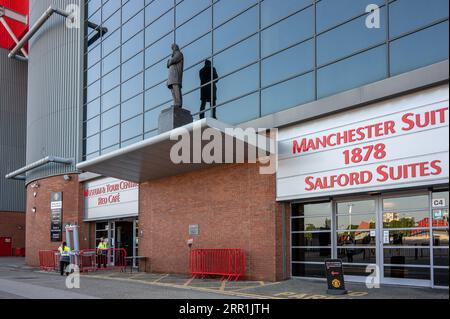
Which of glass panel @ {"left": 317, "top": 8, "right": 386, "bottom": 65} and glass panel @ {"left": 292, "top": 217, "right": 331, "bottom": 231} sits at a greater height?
glass panel @ {"left": 317, "top": 8, "right": 386, "bottom": 65}

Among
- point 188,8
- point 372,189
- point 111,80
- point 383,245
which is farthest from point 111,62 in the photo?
point 383,245

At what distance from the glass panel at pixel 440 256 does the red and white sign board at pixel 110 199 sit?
13.7m

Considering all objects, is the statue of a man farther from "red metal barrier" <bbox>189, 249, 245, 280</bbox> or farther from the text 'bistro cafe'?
"red metal barrier" <bbox>189, 249, 245, 280</bbox>

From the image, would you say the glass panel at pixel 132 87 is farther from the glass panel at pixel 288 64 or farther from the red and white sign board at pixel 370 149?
the red and white sign board at pixel 370 149

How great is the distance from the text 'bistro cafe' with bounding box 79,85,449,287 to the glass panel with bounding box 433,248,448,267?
2 centimetres

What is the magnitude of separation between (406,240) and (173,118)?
28.9ft

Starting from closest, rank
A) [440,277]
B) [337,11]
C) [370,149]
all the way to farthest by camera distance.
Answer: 1. [440,277]
2. [370,149]
3. [337,11]

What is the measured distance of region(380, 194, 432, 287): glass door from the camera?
41.5ft

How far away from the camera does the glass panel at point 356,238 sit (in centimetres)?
1384

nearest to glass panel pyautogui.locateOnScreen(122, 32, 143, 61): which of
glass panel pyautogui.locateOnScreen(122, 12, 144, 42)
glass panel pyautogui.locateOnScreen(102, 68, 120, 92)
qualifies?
glass panel pyautogui.locateOnScreen(122, 12, 144, 42)

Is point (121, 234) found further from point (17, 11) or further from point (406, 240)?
point (17, 11)

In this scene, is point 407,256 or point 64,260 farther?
point 64,260

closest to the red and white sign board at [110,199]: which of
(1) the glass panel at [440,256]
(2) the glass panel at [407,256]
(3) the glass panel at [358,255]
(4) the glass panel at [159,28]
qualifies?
(4) the glass panel at [159,28]

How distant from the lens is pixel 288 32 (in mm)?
15820
